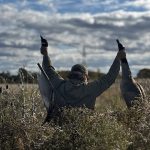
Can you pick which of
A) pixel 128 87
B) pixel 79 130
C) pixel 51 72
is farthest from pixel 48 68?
pixel 79 130

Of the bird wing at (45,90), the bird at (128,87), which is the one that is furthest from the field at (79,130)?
the bird at (128,87)

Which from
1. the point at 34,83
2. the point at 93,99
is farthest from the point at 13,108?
the point at 34,83

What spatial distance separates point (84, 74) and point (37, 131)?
8.14 feet

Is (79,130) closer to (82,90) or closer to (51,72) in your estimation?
(82,90)

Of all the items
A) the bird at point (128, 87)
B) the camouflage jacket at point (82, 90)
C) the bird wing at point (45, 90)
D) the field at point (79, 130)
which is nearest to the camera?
the field at point (79, 130)

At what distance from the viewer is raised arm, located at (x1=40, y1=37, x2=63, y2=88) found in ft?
40.8

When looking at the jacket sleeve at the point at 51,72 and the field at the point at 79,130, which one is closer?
the field at the point at 79,130

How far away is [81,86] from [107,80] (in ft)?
1.50

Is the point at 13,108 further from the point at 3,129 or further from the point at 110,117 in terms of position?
the point at 110,117

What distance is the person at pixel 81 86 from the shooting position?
39.7ft

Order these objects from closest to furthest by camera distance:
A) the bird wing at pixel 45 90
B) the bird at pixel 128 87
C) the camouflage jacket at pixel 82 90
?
the camouflage jacket at pixel 82 90 → the bird wing at pixel 45 90 → the bird at pixel 128 87

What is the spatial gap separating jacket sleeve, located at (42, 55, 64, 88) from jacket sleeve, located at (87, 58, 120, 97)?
0.62 meters

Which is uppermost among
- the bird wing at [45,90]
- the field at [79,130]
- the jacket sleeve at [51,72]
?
the jacket sleeve at [51,72]

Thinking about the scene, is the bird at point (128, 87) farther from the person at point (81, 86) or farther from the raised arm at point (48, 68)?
the raised arm at point (48, 68)
